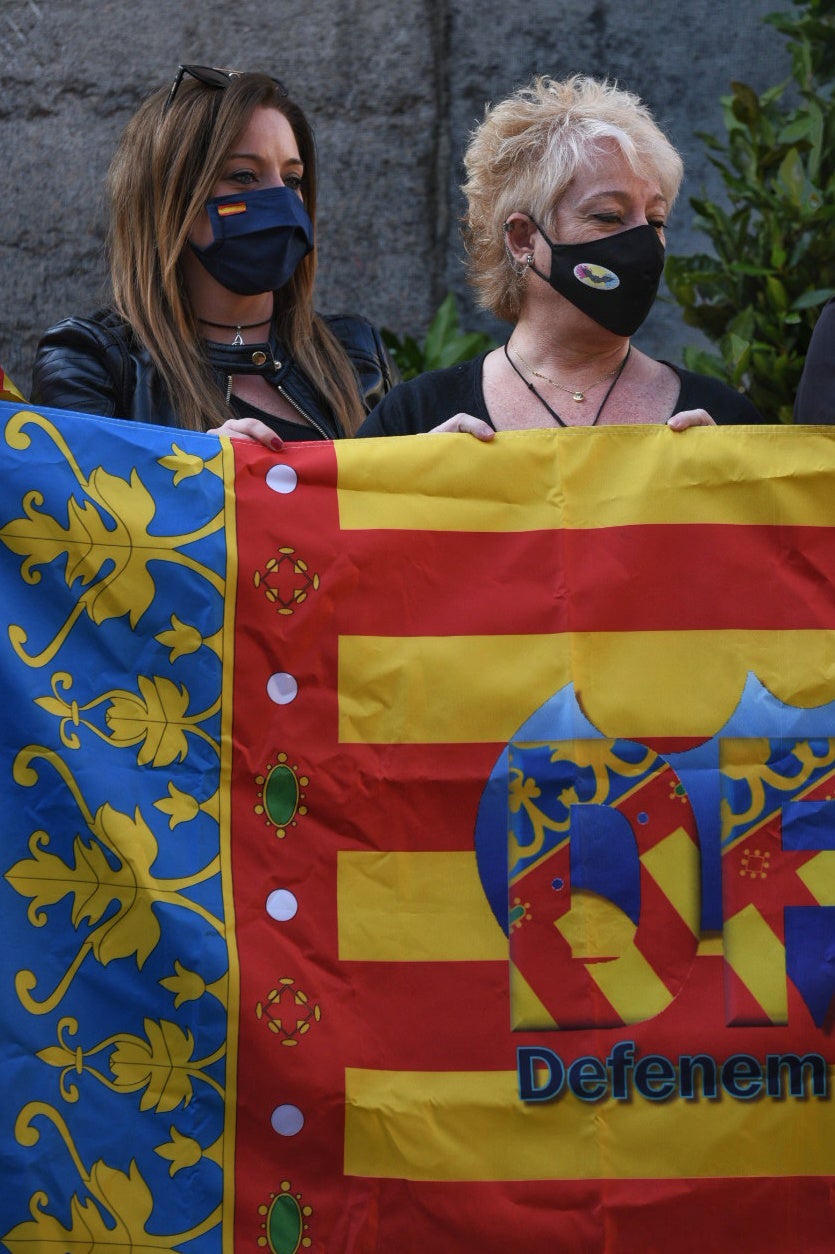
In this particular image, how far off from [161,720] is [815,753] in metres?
0.95

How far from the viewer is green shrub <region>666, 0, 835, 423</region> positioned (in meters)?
4.17

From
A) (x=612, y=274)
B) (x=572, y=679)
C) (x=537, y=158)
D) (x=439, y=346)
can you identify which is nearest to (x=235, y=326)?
(x=537, y=158)

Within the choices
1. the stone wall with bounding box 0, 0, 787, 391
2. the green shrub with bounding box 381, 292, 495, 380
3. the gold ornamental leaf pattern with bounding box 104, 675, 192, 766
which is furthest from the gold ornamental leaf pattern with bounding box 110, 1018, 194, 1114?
the stone wall with bounding box 0, 0, 787, 391

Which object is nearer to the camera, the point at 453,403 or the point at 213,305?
the point at 453,403

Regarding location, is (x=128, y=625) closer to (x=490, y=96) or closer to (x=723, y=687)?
(x=723, y=687)

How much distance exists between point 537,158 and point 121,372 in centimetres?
81

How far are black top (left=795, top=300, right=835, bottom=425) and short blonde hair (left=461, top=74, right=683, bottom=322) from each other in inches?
13.4

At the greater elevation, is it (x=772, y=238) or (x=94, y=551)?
(x=772, y=238)

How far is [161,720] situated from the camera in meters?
2.42

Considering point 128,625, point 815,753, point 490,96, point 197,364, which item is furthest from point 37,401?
point 490,96

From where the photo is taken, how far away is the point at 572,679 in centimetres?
244

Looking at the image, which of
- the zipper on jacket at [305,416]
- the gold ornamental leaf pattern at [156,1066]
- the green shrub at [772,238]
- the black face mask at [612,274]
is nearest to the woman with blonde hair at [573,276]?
the black face mask at [612,274]

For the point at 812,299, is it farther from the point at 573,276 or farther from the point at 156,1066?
the point at 156,1066

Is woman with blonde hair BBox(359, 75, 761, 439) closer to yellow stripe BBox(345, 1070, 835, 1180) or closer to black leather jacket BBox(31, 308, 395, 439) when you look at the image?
black leather jacket BBox(31, 308, 395, 439)
